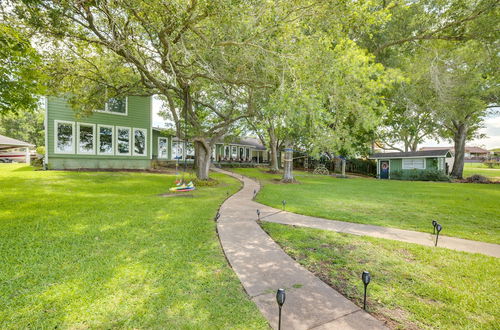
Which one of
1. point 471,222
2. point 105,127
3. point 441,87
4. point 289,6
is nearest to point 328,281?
point 471,222

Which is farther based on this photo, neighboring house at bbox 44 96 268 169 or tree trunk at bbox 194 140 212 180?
neighboring house at bbox 44 96 268 169

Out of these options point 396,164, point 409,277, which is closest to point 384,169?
point 396,164

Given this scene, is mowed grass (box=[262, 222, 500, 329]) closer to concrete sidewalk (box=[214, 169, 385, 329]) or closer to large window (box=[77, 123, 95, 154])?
concrete sidewalk (box=[214, 169, 385, 329])

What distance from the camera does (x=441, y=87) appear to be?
42.7 ft

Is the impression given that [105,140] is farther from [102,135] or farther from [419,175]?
[419,175]

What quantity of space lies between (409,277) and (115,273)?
415 cm

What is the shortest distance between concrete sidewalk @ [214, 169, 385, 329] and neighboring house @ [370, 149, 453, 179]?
2506 cm

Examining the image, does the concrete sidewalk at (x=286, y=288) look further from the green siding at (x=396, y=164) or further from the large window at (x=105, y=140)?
the green siding at (x=396, y=164)

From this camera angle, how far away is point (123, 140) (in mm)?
18734

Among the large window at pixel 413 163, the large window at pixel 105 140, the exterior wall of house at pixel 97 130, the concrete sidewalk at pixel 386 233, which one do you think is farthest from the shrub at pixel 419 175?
the large window at pixel 105 140

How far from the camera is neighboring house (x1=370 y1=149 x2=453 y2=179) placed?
74.8 ft

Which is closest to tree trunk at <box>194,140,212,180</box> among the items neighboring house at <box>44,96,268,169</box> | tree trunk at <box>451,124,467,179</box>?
neighboring house at <box>44,96,268,169</box>

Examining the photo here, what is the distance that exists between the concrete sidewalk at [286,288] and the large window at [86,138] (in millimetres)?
16641

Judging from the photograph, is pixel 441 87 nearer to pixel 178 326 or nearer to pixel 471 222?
pixel 471 222
